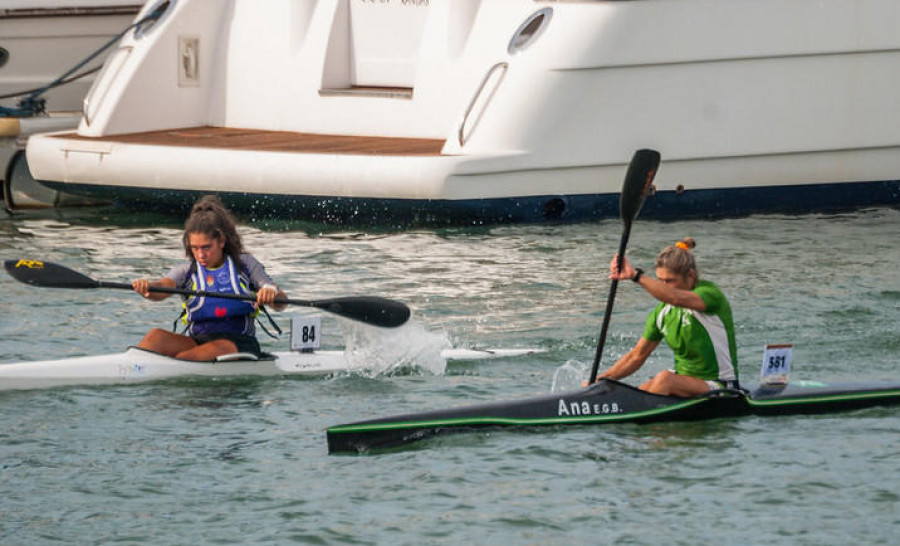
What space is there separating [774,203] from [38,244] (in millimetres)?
5314

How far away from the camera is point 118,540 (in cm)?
587

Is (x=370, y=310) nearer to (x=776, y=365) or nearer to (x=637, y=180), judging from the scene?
(x=637, y=180)

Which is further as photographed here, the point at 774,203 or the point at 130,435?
the point at 774,203

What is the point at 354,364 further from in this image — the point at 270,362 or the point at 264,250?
the point at 264,250

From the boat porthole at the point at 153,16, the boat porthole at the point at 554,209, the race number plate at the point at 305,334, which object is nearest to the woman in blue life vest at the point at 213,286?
the race number plate at the point at 305,334

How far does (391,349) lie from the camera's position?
8.46 m

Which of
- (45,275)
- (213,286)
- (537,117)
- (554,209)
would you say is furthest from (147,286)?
(554,209)

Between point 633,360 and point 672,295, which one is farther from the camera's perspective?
point 633,360

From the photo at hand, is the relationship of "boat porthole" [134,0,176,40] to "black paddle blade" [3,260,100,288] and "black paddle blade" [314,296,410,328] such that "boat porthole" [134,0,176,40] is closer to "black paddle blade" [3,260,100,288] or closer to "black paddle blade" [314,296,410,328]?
"black paddle blade" [3,260,100,288]

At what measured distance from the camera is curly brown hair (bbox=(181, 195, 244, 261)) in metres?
7.93

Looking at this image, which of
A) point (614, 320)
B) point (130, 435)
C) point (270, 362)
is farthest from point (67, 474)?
point (614, 320)

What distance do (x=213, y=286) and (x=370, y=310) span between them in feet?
2.59

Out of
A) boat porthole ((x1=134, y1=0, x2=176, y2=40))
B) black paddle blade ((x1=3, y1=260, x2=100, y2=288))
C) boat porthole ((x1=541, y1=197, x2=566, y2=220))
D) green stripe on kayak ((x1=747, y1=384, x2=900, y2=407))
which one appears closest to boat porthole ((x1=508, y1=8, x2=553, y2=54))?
boat porthole ((x1=541, y1=197, x2=566, y2=220))

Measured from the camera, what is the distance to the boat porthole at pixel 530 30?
11.6 meters
